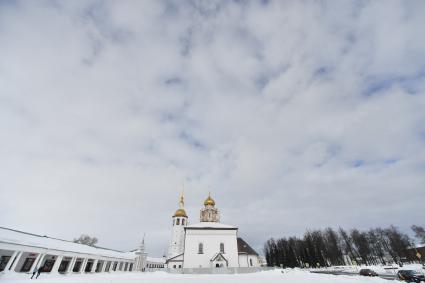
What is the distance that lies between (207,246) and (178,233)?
1991 centimetres

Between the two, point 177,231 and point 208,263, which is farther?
point 177,231

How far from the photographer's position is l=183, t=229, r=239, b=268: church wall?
44250mm

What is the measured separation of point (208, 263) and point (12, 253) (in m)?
32.0

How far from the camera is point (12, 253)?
2505 cm

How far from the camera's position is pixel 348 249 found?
2805 inches

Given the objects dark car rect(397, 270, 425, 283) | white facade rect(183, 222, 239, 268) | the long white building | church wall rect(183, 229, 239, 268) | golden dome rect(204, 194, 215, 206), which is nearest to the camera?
dark car rect(397, 270, 425, 283)

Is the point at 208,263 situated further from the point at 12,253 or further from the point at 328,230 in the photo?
the point at 328,230

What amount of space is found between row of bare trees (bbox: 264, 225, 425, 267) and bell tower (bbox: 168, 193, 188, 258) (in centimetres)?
3448

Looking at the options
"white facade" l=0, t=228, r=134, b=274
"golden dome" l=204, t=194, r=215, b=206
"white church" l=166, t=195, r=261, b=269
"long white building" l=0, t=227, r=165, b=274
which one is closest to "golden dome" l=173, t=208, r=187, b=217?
"golden dome" l=204, t=194, r=215, b=206

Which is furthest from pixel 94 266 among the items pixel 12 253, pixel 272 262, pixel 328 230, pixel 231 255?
pixel 328 230

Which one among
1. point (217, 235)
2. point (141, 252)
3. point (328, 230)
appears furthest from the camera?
point (328, 230)

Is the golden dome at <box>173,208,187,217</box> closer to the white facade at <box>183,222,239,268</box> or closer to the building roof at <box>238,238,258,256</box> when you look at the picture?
the white facade at <box>183,222,239,268</box>

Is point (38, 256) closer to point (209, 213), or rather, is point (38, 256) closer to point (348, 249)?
point (209, 213)

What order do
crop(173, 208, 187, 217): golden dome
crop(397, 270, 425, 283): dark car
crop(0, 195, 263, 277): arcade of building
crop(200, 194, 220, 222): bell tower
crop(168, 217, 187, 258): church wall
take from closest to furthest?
crop(397, 270, 425, 283): dark car
crop(0, 195, 263, 277): arcade of building
crop(200, 194, 220, 222): bell tower
crop(168, 217, 187, 258): church wall
crop(173, 208, 187, 217): golden dome
